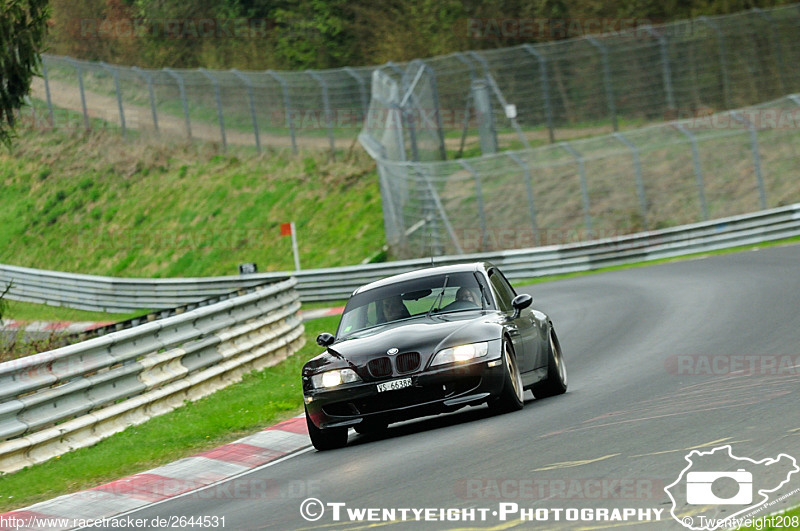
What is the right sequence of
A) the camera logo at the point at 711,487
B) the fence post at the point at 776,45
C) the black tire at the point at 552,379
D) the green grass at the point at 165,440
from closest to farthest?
the camera logo at the point at 711,487 → the green grass at the point at 165,440 → the black tire at the point at 552,379 → the fence post at the point at 776,45

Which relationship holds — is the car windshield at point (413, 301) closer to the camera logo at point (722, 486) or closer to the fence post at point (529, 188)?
the camera logo at point (722, 486)

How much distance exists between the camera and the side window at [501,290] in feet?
38.3

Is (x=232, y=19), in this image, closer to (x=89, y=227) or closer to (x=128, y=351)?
(x=89, y=227)

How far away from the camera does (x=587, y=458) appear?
791 centimetres

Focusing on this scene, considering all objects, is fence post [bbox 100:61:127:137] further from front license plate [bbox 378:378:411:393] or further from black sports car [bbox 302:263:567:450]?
front license plate [bbox 378:378:411:393]

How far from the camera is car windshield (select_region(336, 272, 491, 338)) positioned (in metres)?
11.4

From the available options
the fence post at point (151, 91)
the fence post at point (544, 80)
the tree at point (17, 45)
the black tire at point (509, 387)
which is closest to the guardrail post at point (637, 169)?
the fence post at point (544, 80)

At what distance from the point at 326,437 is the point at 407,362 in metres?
1.02

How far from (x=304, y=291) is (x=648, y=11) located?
21.7 meters

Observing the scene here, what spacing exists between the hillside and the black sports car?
87.6 ft

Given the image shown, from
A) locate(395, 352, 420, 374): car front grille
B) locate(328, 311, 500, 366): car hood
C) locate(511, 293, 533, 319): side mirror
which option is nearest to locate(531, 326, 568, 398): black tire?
locate(511, 293, 533, 319): side mirror

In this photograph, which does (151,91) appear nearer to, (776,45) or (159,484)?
(776,45)

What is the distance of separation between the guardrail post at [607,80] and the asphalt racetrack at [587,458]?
24991 millimetres

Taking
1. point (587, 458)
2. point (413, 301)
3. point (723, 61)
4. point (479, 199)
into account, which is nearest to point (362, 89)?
point (723, 61)
